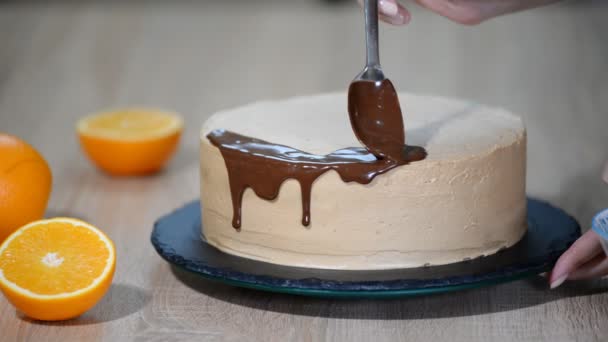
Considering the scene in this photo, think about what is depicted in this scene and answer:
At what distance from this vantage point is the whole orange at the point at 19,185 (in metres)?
2.54

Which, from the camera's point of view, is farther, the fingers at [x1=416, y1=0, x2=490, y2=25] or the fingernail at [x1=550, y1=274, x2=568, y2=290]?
the fingers at [x1=416, y1=0, x2=490, y2=25]

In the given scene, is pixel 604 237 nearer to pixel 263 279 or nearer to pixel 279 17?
pixel 263 279

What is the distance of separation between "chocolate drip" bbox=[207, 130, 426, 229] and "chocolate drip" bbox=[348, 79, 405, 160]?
3 cm

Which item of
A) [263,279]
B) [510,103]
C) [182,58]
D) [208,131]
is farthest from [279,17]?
[263,279]

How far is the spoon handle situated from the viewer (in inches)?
84.8

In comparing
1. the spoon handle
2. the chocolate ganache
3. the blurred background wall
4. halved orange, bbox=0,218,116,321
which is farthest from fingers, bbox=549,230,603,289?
halved orange, bbox=0,218,116,321

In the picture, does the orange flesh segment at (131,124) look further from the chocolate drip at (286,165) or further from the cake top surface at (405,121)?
the chocolate drip at (286,165)

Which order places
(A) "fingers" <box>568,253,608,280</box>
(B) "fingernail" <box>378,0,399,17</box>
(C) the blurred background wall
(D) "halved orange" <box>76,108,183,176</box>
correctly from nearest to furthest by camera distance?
1. (A) "fingers" <box>568,253,608,280</box>
2. (B) "fingernail" <box>378,0,399,17</box>
3. (D) "halved orange" <box>76,108,183,176</box>
4. (C) the blurred background wall

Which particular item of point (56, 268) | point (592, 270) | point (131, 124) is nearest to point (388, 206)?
point (592, 270)

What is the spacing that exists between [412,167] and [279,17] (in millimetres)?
3941

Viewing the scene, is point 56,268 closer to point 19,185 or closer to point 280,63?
point 19,185

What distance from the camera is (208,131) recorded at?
2.46m

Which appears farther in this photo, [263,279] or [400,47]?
[400,47]

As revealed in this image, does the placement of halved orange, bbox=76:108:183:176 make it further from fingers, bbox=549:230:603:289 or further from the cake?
fingers, bbox=549:230:603:289
